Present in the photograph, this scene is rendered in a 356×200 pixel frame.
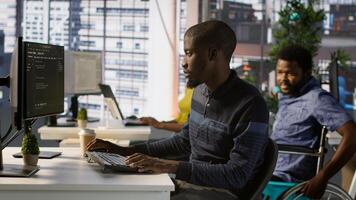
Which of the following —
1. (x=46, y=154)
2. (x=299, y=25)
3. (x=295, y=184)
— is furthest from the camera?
(x=299, y=25)

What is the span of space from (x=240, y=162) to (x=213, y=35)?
491 mm

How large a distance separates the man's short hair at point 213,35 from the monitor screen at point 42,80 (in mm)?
616

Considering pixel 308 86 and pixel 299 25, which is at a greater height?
pixel 299 25

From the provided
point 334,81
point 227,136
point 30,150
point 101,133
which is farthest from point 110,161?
point 334,81

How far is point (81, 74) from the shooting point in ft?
14.2

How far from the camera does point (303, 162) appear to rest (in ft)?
9.92

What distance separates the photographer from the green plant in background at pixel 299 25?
5590 millimetres

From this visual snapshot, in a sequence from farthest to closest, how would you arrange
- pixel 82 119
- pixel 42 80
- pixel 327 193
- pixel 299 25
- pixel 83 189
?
pixel 299 25, pixel 82 119, pixel 327 193, pixel 42 80, pixel 83 189

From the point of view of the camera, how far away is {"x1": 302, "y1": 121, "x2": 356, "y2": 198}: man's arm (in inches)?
105

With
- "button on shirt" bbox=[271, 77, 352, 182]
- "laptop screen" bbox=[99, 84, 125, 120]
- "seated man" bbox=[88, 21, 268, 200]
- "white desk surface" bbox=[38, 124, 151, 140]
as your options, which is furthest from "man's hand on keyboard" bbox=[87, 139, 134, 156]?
"laptop screen" bbox=[99, 84, 125, 120]

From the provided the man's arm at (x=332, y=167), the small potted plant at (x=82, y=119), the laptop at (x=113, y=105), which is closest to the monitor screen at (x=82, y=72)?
the laptop at (x=113, y=105)

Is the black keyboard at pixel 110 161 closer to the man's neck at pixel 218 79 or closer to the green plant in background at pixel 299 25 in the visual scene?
the man's neck at pixel 218 79

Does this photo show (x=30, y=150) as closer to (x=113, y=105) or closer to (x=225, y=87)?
(x=225, y=87)

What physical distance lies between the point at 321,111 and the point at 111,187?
1.51 metres
